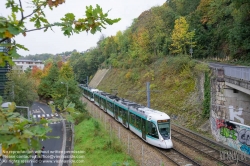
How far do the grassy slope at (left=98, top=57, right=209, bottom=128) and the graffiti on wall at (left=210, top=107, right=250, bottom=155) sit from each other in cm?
390

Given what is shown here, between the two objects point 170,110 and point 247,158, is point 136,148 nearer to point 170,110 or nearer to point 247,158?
point 247,158

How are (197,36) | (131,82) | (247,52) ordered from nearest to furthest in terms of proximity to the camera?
(247,52) < (197,36) < (131,82)

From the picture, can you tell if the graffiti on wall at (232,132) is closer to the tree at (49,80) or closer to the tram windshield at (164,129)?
the tram windshield at (164,129)

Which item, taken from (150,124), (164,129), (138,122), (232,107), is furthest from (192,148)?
(138,122)

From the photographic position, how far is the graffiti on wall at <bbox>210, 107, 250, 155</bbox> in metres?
15.8

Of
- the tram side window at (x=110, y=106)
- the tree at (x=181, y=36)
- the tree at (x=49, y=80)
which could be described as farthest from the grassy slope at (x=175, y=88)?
the tree at (x=49, y=80)

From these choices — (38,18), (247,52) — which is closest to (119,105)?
(247,52)

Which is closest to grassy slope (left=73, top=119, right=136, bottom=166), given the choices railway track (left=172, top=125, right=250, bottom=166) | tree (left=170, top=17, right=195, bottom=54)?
railway track (left=172, top=125, right=250, bottom=166)

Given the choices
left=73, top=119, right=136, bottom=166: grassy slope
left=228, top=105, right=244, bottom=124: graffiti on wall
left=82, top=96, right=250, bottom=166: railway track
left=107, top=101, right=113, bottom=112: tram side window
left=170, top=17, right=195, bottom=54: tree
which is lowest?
left=73, top=119, right=136, bottom=166: grassy slope

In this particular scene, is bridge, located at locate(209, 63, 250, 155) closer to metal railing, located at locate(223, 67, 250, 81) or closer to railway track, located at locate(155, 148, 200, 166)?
metal railing, located at locate(223, 67, 250, 81)

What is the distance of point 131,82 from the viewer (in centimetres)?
4678

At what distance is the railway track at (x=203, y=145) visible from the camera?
1516 centimetres

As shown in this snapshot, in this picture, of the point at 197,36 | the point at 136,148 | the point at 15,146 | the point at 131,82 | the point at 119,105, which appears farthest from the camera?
the point at 131,82

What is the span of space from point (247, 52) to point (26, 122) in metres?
32.2
